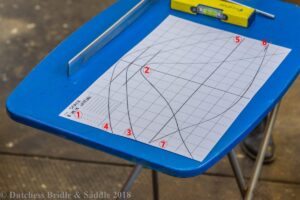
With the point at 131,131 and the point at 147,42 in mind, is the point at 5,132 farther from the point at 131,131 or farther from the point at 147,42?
the point at 131,131

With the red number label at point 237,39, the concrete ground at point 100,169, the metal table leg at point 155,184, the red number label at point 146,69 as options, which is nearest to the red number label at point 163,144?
the red number label at point 146,69

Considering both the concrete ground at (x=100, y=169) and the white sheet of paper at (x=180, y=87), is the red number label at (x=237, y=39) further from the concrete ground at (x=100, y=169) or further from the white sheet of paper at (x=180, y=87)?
the concrete ground at (x=100, y=169)

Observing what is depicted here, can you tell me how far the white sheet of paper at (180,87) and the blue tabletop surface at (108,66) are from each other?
0.02 metres

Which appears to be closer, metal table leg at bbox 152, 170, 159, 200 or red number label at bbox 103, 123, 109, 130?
red number label at bbox 103, 123, 109, 130

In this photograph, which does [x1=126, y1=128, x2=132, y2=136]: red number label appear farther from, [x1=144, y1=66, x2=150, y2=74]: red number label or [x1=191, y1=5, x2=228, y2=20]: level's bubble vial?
[x1=191, y1=5, x2=228, y2=20]: level's bubble vial

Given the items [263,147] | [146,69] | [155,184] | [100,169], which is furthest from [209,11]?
[100,169]

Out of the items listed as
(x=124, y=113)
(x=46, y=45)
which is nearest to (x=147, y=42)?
(x=124, y=113)

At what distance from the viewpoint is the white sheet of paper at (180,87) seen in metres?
1.06

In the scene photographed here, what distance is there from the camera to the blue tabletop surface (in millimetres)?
1019

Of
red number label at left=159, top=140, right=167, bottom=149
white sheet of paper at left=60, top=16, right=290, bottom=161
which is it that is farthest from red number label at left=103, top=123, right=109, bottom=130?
red number label at left=159, top=140, right=167, bottom=149

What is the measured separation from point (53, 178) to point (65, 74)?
Answer: 3.22 feet

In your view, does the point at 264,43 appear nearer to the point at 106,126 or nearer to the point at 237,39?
the point at 237,39

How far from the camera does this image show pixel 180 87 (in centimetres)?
116

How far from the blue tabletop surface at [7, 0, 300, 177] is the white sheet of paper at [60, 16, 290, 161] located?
16 mm
